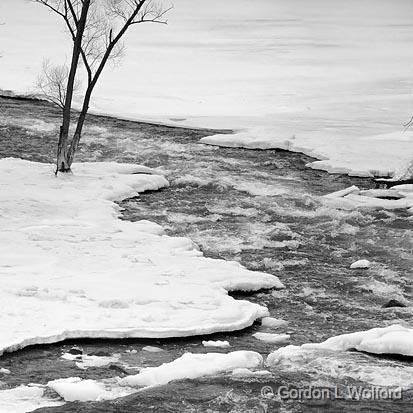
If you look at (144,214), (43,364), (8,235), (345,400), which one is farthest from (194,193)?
(345,400)

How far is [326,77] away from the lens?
94.7 ft

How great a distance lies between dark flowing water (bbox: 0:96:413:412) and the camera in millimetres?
6477

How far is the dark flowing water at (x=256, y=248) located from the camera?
6.48 meters

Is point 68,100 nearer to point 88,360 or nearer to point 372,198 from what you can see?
point 372,198

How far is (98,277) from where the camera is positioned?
10.0m

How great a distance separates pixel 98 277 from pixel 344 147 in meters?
10.2

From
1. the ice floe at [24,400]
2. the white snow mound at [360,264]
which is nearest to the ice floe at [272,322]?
the white snow mound at [360,264]

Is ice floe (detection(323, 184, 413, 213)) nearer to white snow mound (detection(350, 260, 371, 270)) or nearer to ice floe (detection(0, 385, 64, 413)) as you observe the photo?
white snow mound (detection(350, 260, 371, 270))

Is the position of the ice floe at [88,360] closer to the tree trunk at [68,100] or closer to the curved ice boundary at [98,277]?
the curved ice boundary at [98,277]

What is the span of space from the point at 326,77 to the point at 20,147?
46.2 feet

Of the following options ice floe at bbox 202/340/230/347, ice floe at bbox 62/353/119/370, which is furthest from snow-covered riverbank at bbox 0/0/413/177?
ice floe at bbox 62/353/119/370

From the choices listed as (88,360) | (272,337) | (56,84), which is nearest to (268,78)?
(56,84)

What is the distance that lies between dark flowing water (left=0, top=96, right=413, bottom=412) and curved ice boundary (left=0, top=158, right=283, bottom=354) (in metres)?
0.21

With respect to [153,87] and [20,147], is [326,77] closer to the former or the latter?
[153,87]
